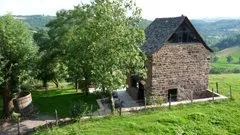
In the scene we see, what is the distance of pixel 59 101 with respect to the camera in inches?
1416

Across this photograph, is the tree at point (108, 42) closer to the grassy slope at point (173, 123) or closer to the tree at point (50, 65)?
the grassy slope at point (173, 123)

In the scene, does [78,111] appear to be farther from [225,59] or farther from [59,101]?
[225,59]

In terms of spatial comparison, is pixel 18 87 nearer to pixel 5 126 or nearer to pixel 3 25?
pixel 5 126

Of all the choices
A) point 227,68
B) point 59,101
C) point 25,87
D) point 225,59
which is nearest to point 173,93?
point 59,101

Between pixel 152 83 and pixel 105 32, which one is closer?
pixel 105 32

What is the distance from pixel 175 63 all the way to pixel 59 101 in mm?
13998

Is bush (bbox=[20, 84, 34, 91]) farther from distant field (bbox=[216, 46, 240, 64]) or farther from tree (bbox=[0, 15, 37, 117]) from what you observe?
distant field (bbox=[216, 46, 240, 64])

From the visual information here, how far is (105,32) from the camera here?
26109 millimetres

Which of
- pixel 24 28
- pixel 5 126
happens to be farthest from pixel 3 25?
pixel 5 126

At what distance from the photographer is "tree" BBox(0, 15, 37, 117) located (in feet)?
93.5

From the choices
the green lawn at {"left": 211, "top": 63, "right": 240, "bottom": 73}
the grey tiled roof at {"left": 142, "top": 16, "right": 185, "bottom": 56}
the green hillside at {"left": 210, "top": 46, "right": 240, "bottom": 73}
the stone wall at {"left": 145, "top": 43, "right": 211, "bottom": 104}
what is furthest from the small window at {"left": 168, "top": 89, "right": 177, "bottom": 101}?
the green hillside at {"left": 210, "top": 46, "right": 240, "bottom": 73}

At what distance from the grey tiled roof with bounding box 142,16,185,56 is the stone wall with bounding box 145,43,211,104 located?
756mm

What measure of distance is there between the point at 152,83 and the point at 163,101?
7.49 feet

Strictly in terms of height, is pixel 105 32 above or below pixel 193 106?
above
